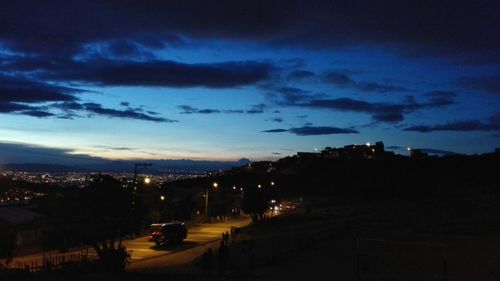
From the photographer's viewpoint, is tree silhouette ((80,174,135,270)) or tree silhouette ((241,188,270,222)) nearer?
tree silhouette ((80,174,135,270))

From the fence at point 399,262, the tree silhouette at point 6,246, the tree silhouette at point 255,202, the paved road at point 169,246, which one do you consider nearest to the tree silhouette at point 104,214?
the paved road at point 169,246

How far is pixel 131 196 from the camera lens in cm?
2922

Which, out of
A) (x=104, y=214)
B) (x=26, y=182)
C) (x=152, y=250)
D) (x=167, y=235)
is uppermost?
(x=26, y=182)

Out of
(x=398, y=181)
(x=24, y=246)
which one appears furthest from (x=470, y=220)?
(x=398, y=181)

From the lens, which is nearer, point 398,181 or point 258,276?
point 258,276

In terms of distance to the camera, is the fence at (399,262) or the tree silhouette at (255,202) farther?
the tree silhouette at (255,202)

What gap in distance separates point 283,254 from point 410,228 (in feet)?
41.5

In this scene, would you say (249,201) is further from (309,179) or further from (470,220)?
(309,179)

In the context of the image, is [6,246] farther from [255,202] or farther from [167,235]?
[255,202]

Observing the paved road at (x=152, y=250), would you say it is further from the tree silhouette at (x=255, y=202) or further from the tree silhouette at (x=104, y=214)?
the tree silhouette at (x=255, y=202)

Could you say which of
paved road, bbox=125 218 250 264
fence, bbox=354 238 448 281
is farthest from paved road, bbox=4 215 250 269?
fence, bbox=354 238 448 281

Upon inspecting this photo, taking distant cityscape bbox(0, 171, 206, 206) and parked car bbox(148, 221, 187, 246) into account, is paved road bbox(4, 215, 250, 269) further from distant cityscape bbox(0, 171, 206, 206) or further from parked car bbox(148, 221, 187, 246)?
distant cityscape bbox(0, 171, 206, 206)

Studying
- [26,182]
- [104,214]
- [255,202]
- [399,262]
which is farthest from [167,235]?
[26,182]

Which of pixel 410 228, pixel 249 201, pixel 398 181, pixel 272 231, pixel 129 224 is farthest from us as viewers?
pixel 398 181
